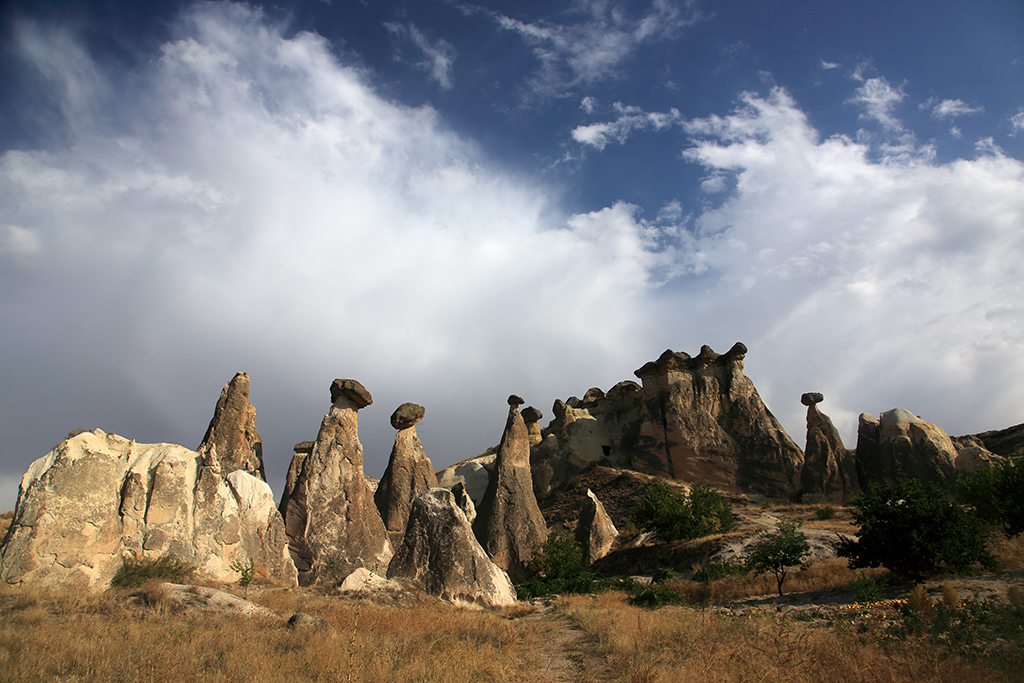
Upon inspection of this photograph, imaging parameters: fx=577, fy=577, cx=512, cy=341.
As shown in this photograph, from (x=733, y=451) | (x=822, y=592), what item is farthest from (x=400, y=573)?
(x=733, y=451)

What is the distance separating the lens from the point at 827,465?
2916 cm

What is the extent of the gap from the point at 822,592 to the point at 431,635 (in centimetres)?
840

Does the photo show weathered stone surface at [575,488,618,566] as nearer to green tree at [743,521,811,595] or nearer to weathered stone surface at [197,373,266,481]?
green tree at [743,521,811,595]

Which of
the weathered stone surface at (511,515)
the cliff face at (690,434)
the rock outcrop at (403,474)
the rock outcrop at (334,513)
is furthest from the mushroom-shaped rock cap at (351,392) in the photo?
the cliff face at (690,434)

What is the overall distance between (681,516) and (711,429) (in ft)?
42.4

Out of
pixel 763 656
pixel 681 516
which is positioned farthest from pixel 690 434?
pixel 763 656

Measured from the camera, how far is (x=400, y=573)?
12.0 meters

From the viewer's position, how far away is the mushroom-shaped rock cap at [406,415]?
75.8ft

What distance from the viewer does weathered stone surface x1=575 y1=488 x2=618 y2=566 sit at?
21469 millimetres

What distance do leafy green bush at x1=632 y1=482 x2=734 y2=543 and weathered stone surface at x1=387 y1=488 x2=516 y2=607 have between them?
9.58m

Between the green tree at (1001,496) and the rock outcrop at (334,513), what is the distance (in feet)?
51.0

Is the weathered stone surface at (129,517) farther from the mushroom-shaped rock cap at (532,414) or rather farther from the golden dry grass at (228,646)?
the mushroom-shaped rock cap at (532,414)

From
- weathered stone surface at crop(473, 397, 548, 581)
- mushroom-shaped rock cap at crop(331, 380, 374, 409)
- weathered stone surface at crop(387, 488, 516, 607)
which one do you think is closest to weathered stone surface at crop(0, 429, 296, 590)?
weathered stone surface at crop(387, 488, 516, 607)

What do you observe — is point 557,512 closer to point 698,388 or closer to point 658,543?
point 658,543
